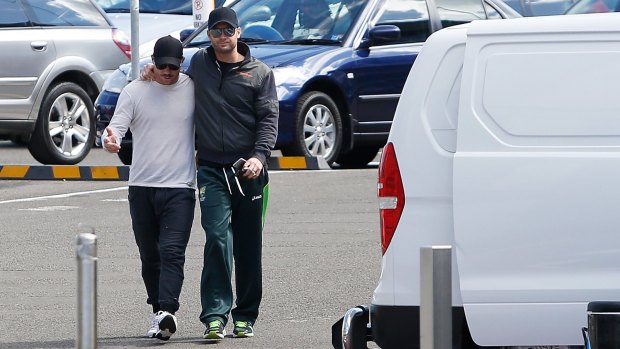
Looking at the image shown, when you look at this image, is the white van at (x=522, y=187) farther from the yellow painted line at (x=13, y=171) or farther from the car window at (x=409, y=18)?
the car window at (x=409, y=18)

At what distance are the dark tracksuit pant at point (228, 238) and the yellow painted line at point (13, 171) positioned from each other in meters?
7.72

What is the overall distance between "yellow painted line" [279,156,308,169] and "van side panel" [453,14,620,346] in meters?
9.42

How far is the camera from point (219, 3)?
2333cm

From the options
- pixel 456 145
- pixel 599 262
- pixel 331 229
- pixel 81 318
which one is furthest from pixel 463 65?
pixel 331 229

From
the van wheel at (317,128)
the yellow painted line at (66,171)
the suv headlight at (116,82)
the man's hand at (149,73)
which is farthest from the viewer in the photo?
the suv headlight at (116,82)

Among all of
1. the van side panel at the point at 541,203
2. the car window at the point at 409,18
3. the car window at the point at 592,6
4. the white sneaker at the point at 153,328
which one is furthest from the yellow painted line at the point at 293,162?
the van side panel at the point at 541,203

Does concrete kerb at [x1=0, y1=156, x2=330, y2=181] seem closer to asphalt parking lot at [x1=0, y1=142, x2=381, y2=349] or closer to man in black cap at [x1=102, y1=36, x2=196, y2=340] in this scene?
asphalt parking lot at [x1=0, y1=142, x2=381, y2=349]

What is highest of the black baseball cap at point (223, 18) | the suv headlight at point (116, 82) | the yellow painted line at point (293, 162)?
the black baseball cap at point (223, 18)

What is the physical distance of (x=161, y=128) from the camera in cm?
840

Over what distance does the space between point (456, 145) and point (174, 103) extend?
2.42 m

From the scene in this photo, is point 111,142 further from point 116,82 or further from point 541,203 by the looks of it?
point 116,82

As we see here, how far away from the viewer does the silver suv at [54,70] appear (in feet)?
53.2

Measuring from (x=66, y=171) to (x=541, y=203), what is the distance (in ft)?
33.5

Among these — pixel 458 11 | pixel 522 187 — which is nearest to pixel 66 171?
pixel 458 11
